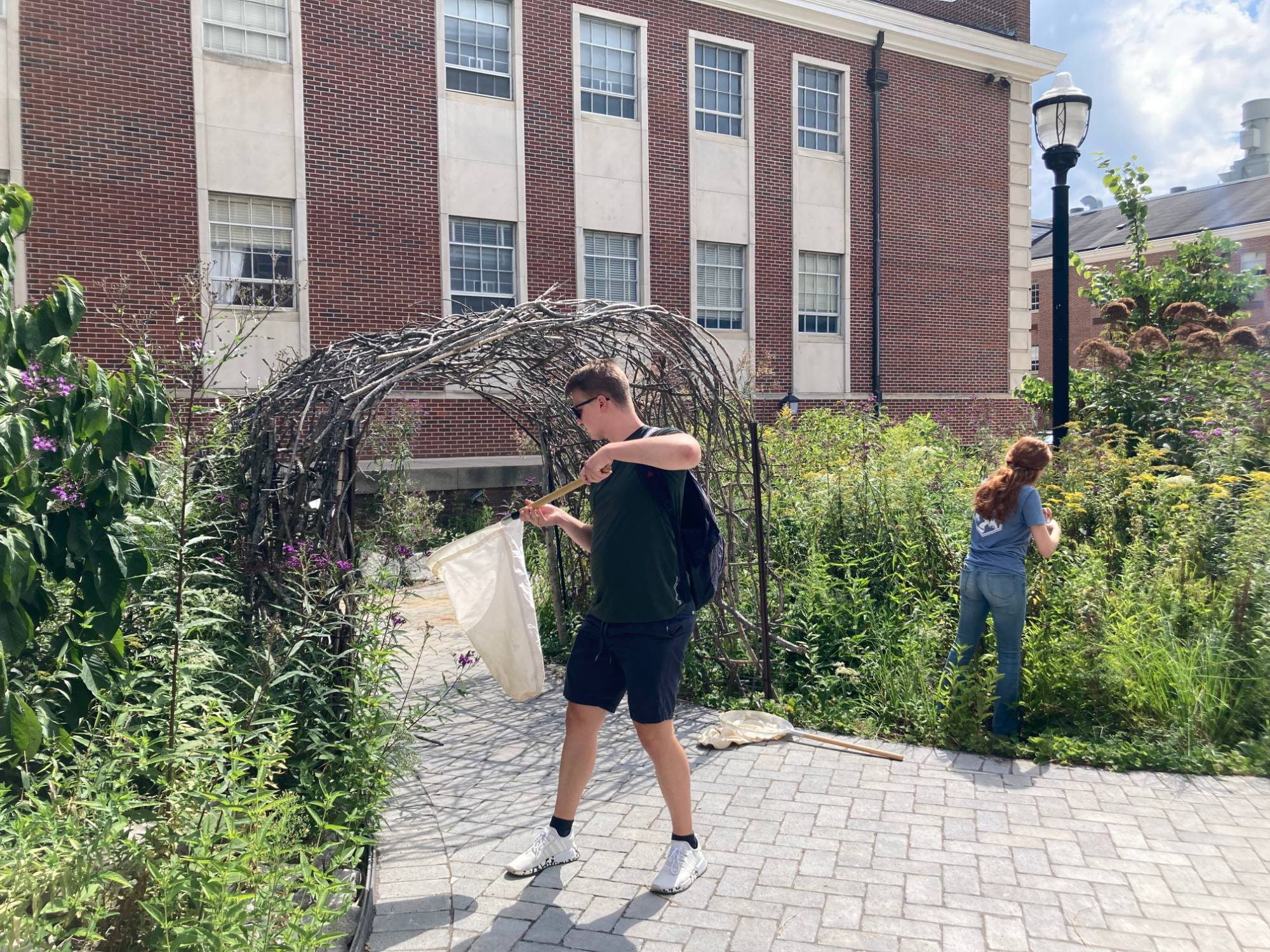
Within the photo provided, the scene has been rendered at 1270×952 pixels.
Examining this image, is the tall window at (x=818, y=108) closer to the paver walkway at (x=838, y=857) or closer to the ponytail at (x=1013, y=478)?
the ponytail at (x=1013, y=478)

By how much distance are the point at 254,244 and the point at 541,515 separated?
1195cm

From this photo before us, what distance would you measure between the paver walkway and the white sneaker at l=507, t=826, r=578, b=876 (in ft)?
0.16

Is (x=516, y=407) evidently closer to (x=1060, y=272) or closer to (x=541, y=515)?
(x=541, y=515)

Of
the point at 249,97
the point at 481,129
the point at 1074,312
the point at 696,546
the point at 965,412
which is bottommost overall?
the point at 696,546

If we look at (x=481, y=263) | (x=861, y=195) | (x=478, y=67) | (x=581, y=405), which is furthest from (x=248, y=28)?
(x=581, y=405)

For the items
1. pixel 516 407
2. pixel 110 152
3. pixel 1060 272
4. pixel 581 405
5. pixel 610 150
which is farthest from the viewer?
pixel 610 150

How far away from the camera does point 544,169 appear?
1661cm

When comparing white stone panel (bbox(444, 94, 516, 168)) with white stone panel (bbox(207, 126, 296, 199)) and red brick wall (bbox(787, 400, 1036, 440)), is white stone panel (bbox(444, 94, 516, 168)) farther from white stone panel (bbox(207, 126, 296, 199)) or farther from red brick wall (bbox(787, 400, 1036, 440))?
red brick wall (bbox(787, 400, 1036, 440))

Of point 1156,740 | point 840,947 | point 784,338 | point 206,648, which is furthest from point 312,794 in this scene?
point 784,338

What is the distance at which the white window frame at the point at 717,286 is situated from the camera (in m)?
18.4

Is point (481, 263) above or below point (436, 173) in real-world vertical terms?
below

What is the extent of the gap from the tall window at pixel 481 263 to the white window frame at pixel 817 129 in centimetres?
674

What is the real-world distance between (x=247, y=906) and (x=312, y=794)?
2.89 feet

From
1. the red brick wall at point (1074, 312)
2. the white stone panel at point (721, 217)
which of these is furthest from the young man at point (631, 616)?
the red brick wall at point (1074, 312)
